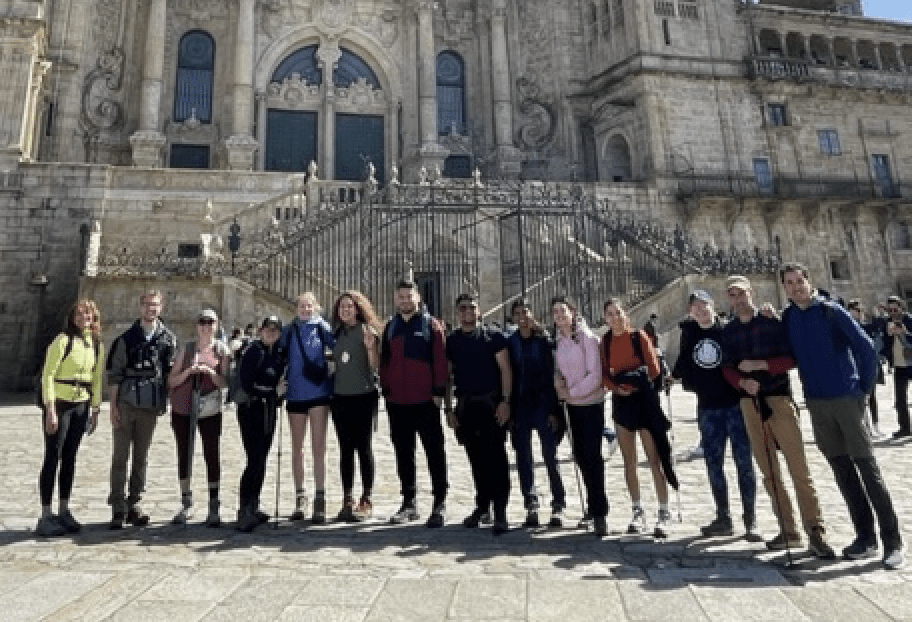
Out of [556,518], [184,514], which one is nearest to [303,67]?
[184,514]

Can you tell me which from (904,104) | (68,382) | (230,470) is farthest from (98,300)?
(904,104)

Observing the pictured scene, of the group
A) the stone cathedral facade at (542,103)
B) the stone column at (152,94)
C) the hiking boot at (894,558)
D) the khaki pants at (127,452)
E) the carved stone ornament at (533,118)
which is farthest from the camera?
the carved stone ornament at (533,118)

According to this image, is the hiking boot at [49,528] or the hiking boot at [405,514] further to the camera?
the hiking boot at [405,514]

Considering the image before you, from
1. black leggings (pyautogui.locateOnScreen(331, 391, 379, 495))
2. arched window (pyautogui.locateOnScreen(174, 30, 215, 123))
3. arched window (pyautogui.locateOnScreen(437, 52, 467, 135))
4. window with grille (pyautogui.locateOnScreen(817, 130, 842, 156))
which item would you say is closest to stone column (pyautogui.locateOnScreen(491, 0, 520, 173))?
arched window (pyautogui.locateOnScreen(437, 52, 467, 135))

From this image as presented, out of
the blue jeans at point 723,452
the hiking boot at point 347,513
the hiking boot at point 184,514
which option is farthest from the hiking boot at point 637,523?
the hiking boot at point 184,514

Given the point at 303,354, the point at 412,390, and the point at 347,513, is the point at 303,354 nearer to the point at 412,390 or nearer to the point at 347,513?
the point at 412,390

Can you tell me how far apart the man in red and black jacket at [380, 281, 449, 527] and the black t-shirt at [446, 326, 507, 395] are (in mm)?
135

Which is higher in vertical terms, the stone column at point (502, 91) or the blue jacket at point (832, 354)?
the stone column at point (502, 91)

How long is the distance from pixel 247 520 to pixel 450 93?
2708 cm

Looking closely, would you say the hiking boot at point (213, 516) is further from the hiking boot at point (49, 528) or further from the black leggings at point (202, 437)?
the hiking boot at point (49, 528)

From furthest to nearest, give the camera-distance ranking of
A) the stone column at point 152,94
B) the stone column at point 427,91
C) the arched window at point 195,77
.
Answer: the arched window at point 195,77
the stone column at point 427,91
the stone column at point 152,94

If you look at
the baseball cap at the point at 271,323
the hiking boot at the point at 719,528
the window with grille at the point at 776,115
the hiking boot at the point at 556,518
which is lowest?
the hiking boot at the point at 719,528

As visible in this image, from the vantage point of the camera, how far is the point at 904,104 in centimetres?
2984

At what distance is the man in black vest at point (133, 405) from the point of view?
5.40 meters
